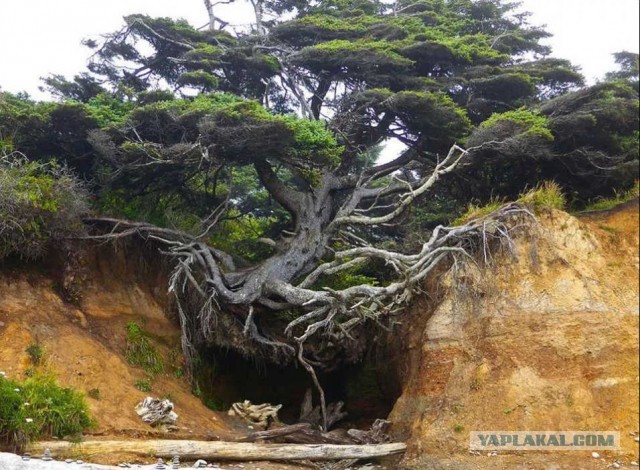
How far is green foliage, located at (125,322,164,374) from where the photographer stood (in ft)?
39.6

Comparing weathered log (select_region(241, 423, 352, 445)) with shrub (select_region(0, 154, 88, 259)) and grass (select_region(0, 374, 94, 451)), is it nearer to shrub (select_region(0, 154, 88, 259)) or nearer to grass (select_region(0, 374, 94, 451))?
grass (select_region(0, 374, 94, 451))

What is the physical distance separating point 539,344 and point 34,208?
31.9 feet

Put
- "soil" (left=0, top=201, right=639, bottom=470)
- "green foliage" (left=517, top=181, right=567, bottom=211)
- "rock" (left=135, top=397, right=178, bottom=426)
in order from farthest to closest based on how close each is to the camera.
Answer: "green foliage" (left=517, top=181, right=567, bottom=211) → "rock" (left=135, top=397, right=178, bottom=426) → "soil" (left=0, top=201, right=639, bottom=470)

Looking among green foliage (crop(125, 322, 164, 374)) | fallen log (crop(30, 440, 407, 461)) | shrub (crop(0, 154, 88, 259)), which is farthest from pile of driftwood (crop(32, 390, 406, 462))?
shrub (crop(0, 154, 88, 259))

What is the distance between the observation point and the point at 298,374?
15.3 meters

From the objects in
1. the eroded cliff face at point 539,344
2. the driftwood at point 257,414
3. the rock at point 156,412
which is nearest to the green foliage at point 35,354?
the rock at point 156,412

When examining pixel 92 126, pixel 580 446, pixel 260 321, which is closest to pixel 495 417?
pixel 580 446

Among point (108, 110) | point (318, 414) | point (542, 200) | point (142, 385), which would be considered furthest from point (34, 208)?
point (542, 200)

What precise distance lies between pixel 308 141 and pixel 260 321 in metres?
4.38

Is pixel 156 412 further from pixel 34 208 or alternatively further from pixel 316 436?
pixel 34 208

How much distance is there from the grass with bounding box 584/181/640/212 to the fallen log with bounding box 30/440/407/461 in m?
6.13

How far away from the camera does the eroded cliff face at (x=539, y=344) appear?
9539 mm

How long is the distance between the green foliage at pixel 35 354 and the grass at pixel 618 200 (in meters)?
10.9

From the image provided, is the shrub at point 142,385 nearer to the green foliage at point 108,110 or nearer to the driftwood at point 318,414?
the driftwood at point 318,414
